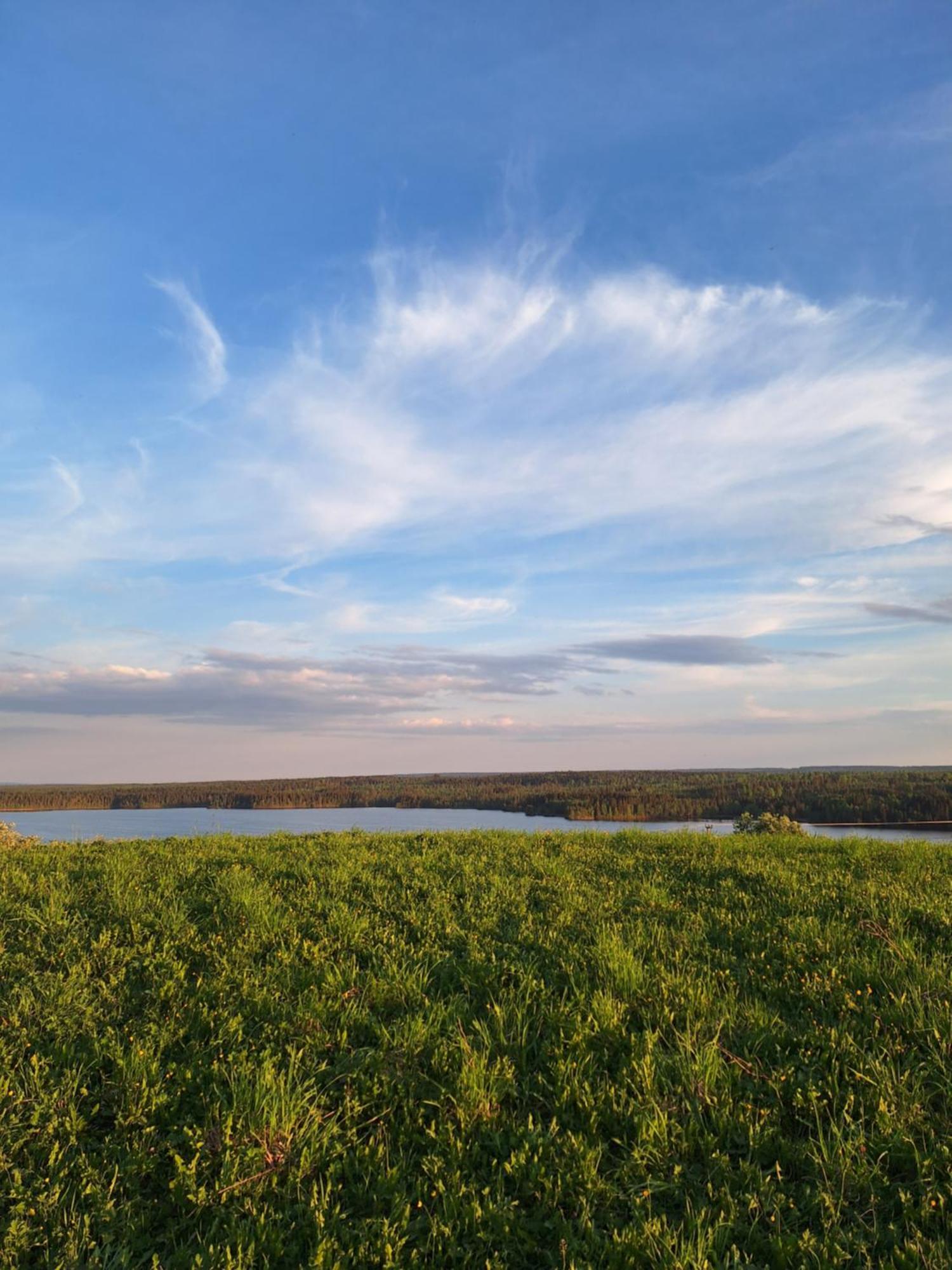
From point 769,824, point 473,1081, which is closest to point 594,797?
point 769,824

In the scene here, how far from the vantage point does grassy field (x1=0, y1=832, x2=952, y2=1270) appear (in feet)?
15.1

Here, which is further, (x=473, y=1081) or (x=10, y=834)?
(x=10, y=834)

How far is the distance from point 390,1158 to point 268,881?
5818mm

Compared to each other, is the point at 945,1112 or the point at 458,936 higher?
the point at 458,936

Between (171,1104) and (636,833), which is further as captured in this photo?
(636,833)

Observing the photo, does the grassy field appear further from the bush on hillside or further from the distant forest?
the distant forest

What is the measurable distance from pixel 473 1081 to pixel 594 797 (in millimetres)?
85963

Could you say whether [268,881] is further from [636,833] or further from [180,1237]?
[636,833]

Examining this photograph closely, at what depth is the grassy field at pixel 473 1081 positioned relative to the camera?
4613mm

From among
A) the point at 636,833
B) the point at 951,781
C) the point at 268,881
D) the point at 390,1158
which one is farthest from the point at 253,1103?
the point at 951,781

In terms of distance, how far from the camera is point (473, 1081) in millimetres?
5707

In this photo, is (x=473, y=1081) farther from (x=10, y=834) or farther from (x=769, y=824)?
(x=769, y=824)

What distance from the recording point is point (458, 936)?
27.7 ft

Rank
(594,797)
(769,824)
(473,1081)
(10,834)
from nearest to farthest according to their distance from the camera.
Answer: (473,1081) < (10,834) < (769,824) < (594,797)
